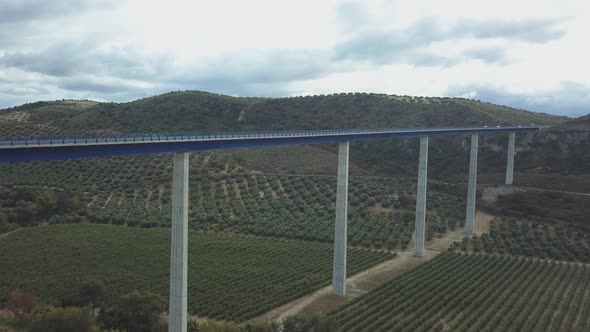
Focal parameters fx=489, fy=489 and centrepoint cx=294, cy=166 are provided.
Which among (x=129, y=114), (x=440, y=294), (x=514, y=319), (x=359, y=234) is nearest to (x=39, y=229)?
(x=359, y=234)

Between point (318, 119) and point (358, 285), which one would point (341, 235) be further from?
point (318, 119)

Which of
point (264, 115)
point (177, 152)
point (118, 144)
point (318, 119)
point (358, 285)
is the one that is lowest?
point (358, 285)

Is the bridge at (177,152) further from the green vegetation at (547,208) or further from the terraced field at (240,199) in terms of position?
the green vegetation at (547,208)

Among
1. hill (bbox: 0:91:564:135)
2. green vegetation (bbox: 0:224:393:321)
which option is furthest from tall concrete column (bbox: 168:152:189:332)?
hill (bbox: 0:91:564:135)

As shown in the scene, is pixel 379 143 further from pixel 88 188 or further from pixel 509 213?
pixel 88 188

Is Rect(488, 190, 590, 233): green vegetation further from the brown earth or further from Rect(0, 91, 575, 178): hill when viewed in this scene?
Rect(0, 91, 575, 178): hill

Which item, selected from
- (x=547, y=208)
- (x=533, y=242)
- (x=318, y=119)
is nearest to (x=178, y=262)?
→ (x=533, y=242)
